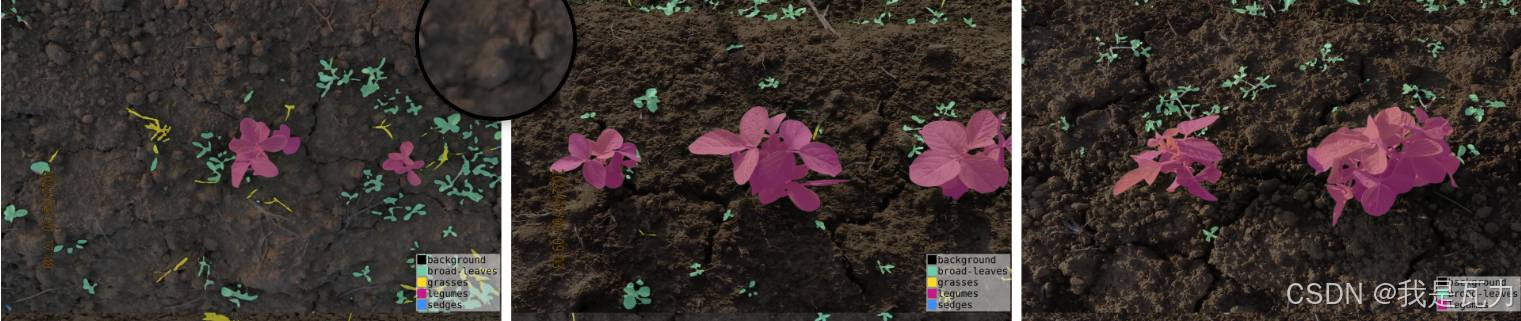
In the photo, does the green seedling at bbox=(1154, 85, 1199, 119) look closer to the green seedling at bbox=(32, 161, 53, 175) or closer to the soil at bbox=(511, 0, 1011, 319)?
the soil at bbox=(511, 0, 1011, 319)

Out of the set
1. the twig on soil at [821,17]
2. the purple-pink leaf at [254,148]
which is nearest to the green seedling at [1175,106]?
the twig on soil at [821,17]

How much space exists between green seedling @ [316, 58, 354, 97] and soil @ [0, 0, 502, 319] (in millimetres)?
12

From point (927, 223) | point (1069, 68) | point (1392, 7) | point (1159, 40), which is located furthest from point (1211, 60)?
point (927, 223)

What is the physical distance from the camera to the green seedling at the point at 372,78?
1.82m

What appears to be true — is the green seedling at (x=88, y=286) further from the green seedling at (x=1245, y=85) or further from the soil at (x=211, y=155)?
the green seedling at (x=1245, y=85)

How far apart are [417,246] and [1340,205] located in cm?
182

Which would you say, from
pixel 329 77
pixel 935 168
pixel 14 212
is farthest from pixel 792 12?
pixel 14 212

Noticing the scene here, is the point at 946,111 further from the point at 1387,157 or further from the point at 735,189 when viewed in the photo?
the point at 1387,157

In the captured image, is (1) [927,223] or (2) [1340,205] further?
(1) [927,223]

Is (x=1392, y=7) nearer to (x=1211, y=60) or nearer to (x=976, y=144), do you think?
(x=1211, y=60)

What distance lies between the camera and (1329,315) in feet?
5.82

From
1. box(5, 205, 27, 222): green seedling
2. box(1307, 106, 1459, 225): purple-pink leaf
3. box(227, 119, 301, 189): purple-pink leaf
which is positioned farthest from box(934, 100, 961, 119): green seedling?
box(5, 205, 27, 222): green seedling

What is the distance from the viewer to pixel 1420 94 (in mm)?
1817

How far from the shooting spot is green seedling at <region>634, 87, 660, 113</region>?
71.1 inches
